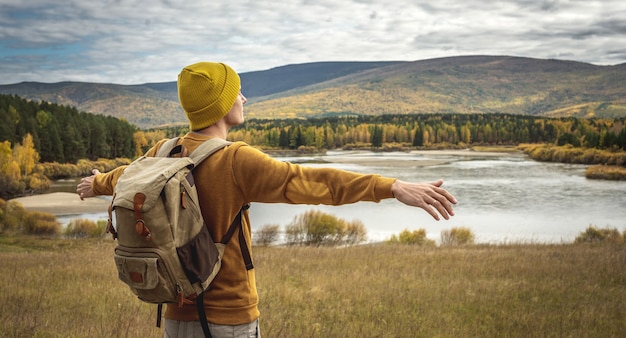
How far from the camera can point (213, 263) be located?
2.39 m

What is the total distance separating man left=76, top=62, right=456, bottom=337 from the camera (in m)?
2.35

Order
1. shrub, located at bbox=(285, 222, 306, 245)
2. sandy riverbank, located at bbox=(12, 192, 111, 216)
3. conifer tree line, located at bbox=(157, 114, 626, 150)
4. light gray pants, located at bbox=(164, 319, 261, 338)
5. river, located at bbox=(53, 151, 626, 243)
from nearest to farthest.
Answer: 1. light gray pants, located at bbox=(164, 319, 261, 338)
2. shrub, located at bbox=(285, 222, 306, 245)
3. river, located at bbox=(53, 151, 626, 243)
4. sandy riverbank, located at bbox=(12, 192, 111, 216)
5. conifer tree line, located at bbox=(157, 114, 626, 150)

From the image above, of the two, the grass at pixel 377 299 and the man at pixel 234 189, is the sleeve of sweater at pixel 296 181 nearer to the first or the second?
the man at pixel 234 189

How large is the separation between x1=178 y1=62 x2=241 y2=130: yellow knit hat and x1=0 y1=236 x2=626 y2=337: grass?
350 centimetres

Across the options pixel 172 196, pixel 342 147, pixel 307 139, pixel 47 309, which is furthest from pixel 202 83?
pixel 342 147

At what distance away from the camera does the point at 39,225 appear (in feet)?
98.7

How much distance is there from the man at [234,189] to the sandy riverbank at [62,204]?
42.5 m

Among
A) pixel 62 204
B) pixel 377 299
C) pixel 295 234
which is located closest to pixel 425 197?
pixel 377 299

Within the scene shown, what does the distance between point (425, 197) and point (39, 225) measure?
31402mm

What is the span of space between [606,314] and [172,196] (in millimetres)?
6942

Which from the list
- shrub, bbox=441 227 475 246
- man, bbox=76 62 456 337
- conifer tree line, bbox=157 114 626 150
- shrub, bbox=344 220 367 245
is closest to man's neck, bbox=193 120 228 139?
man, bbox=76 62 456 337

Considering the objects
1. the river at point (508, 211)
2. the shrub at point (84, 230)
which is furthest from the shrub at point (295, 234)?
the shrub at point (84, 230)

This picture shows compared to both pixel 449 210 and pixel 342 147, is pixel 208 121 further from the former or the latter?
pixel 342 147

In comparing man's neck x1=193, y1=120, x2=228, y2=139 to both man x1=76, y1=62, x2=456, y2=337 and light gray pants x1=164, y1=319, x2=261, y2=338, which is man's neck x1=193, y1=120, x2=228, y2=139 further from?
light gray pants x1=164, y1=319, x2=261, y2=338
